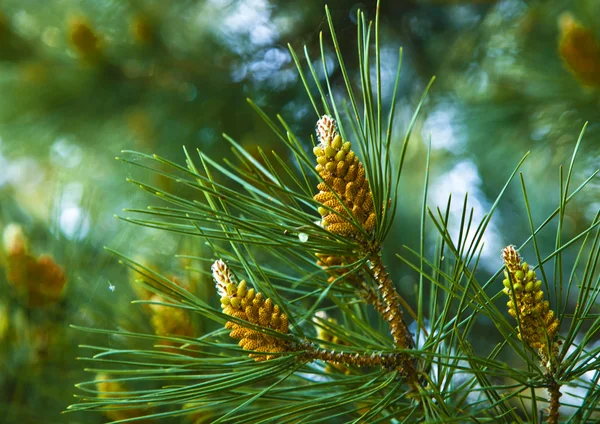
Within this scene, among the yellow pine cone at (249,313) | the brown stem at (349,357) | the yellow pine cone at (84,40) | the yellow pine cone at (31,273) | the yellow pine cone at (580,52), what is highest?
the yellow pine cone at (84,40)

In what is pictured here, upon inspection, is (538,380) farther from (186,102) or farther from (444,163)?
(444,163)

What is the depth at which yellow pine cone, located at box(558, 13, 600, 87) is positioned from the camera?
716mm

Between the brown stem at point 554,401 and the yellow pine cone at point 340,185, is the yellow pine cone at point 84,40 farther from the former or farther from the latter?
the brown stem at point 554,401

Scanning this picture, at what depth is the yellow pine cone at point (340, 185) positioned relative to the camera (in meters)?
0.33

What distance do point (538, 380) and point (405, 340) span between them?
0.08 m

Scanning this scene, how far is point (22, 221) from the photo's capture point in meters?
0.85

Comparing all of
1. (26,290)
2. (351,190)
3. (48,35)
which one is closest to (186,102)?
(48,35)

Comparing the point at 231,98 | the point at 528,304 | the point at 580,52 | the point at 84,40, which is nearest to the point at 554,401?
the point at 528,304

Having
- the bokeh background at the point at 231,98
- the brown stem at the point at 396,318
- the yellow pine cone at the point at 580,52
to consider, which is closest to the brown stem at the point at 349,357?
the brown stem at the point at 396,318

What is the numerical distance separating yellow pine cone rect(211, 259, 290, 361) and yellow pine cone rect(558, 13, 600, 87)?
58cm

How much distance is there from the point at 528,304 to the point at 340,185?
0.12 m

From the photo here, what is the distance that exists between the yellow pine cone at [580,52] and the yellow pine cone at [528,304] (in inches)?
20.2

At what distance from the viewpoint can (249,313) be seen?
0.33m

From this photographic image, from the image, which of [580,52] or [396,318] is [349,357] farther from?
[580,52]
